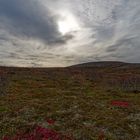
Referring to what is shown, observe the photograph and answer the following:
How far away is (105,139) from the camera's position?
20.3 meters

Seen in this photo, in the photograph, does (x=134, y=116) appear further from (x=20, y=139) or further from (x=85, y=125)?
(x=20, y=139)

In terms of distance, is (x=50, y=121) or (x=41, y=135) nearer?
(x=41, y=135)

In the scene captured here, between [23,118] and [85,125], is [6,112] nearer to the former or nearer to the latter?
[23,118]

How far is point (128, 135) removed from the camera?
22.0m

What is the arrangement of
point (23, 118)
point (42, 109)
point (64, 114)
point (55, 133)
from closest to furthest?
1. point (55, 133)
2. point (23, 118)
3. point (64, 114)
4. point (42, 109)

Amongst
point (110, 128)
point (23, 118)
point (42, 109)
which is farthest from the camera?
point (42, 109)

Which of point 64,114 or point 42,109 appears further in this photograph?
point 42,109

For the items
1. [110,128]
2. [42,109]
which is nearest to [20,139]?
[110,128]

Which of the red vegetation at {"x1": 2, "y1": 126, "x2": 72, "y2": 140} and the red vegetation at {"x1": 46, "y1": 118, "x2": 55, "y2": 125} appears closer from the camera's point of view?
the red vegetation at {"x1": 2, "y1": 126, "x2": 72, "y2": 140}

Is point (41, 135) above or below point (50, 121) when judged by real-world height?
above

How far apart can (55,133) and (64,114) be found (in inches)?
321

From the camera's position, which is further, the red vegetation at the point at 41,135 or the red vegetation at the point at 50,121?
the red vegetation at the point at 50,121

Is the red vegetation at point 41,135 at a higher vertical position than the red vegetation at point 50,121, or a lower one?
higher

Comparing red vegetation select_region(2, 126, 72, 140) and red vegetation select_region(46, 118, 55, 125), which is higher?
red vegetation select_region(2, 126, 72, 140)
